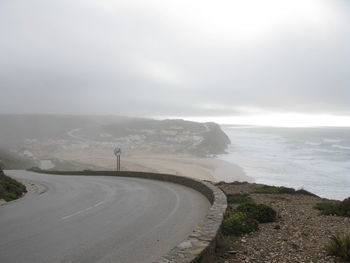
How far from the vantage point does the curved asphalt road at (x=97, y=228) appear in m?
7.71

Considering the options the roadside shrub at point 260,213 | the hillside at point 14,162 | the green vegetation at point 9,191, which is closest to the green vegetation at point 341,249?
the roadside shrub at point 260,213

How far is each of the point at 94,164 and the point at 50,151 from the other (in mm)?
36843

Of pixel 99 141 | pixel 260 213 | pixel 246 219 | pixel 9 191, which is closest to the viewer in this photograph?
pixel 246 219

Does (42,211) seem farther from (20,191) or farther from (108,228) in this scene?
(20,191)

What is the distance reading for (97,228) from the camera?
400 inches

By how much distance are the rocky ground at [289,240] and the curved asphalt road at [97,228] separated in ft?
5.90

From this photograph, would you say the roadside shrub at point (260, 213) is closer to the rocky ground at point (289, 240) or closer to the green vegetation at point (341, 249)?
the rocky ground at point (289, 240)

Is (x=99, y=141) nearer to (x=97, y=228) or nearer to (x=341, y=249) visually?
(x=97, y=228)

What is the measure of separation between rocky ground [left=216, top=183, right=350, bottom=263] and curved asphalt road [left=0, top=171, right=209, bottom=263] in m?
1.80

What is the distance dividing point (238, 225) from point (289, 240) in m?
1.35

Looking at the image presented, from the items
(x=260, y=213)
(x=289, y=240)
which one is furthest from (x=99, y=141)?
(x=289, y=240)

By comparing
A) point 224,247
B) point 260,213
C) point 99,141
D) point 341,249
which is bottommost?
point 99,141

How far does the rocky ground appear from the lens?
268 inches

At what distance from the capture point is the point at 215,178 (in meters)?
49.2
